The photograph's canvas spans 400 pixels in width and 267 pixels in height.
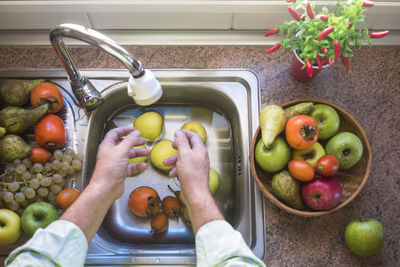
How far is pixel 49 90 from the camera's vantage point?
826mm

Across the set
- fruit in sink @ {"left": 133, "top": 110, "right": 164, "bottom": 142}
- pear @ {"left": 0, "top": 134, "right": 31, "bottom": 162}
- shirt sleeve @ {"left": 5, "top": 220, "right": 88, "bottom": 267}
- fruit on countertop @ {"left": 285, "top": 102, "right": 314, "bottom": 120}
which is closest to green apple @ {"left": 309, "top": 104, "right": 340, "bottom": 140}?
fruit on countertop @ {"left": 285, "top": 102, "right": 314, "bottom": 120}

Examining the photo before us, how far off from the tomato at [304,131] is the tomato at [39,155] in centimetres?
59

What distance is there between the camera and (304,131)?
0.71m

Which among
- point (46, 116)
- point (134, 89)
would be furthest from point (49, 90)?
point (134, 89)

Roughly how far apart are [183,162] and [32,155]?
0.38m

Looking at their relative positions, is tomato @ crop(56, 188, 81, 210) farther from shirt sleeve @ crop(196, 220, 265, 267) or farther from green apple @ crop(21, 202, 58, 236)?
shirt sleeve @ crop(196, 220, 265, 267)

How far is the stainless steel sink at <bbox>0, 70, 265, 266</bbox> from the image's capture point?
80cm

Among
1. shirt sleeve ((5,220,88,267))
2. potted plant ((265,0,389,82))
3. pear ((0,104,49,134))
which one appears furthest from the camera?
pear ((0,104,49,134))

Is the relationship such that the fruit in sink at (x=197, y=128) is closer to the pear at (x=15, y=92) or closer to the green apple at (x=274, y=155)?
the green apple at (x=274, y=155)

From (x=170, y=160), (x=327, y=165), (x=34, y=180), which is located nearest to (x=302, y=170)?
(x=327, y=165)

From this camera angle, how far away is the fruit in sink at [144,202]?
2.72 feet

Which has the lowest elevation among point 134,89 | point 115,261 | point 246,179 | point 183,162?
point 115,261

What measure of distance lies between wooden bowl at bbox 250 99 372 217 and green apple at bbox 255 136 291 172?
16 mm

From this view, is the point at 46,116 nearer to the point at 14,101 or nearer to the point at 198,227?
the point at 14,101
